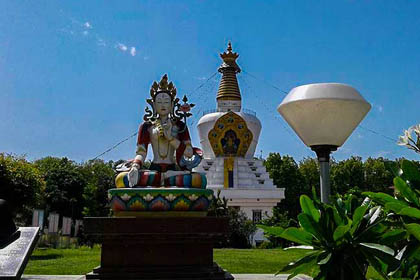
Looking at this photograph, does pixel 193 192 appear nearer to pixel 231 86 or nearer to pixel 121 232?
pixel 121 232

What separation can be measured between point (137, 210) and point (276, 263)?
21.5ft

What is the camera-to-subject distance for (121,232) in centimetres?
590

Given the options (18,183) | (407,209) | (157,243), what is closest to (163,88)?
(157,243)

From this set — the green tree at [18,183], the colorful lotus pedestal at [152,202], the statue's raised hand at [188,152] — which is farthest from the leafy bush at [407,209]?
the green tree at [18,183]

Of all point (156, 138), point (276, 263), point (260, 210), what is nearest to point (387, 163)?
point (156, 138)

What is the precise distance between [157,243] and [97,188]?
26.1 meters

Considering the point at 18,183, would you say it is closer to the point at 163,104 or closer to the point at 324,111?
the point at 163,104

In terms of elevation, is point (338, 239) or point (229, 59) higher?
point (229, 59)

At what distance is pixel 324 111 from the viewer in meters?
4.11

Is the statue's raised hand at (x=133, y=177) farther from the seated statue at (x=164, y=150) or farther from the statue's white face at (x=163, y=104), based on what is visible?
the statue's white face at (x=163, y=104)

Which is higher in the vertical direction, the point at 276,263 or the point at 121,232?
the point at 121,232

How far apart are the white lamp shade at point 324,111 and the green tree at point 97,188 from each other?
22.9 m

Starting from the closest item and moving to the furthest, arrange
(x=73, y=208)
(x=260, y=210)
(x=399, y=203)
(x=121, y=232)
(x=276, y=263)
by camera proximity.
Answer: (x=399, y=203)
(x=121, y=232)
(x=276, y=263)
(x=260, y=210)
(x=73, y=208)

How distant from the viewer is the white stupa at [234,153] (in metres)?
28.8
